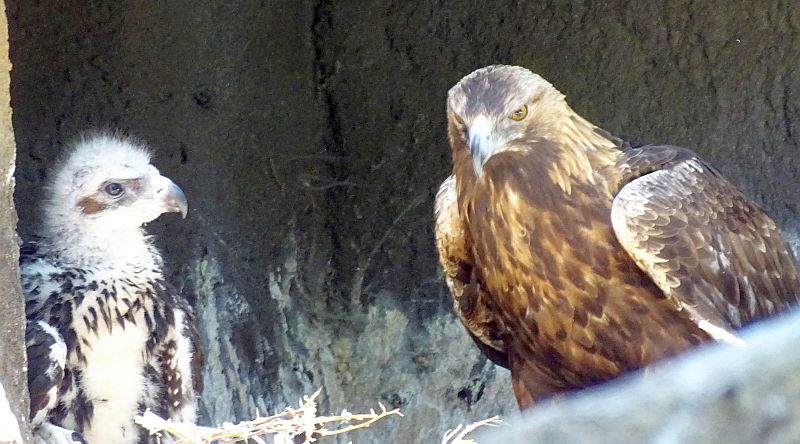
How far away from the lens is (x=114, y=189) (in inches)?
147

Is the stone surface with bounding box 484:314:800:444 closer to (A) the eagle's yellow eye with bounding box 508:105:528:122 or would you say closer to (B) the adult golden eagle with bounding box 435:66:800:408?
(B) the adult golden eagle with bounding box 435:66:800:408

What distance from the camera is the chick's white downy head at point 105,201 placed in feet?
12.1

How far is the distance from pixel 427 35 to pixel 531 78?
1.39 m

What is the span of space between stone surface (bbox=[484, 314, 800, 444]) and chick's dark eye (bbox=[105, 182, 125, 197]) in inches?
117

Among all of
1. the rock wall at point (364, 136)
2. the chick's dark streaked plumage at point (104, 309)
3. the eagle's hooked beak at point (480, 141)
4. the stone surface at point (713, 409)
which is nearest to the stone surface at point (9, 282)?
the chick's dark streaked plumage at point (104, 309)

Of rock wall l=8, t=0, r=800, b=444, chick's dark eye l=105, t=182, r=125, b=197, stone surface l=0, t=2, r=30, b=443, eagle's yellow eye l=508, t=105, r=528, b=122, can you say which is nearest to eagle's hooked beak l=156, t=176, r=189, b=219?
chick's dark eye l=105, t=182, r=125, b=197

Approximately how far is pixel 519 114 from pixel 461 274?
619 mm

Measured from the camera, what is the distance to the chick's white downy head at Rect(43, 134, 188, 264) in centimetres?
369

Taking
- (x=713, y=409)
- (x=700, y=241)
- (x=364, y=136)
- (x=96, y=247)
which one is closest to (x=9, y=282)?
(x=96, y=247)

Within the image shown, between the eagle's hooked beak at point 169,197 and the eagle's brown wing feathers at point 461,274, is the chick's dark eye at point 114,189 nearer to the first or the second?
Result: the eagle's hooked beak at point 169,197

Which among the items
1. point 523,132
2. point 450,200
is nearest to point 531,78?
point 523,132

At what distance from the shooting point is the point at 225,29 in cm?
468

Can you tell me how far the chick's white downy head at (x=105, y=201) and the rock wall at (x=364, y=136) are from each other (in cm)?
60

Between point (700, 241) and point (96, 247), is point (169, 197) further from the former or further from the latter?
point (700, 241)
